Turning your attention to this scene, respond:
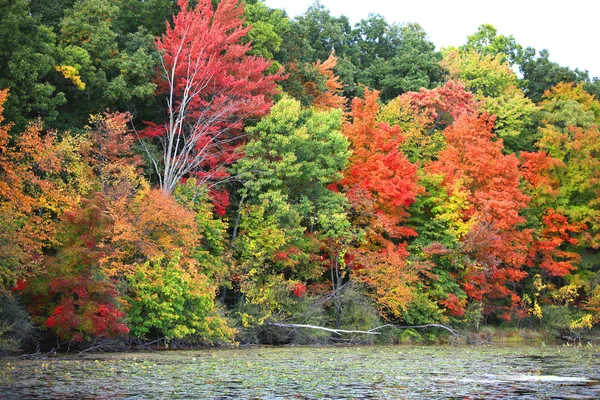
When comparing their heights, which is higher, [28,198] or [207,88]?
[207,88]

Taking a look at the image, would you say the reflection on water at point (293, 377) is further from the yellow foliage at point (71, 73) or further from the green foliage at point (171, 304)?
the yellow foliage at point (71, 73)

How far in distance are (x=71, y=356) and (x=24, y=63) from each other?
13.0m

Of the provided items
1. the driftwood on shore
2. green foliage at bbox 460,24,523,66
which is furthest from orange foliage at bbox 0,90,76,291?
green foliage at bbox 460,24,523,66

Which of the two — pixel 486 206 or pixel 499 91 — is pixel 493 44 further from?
pixel 486 206

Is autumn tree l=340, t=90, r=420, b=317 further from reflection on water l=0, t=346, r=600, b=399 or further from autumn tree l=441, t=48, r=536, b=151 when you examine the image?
autumn tree l=441, t=48, r=536, b=151

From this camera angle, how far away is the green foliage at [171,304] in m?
28.1

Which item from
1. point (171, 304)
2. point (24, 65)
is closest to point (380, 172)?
point (171, 304)

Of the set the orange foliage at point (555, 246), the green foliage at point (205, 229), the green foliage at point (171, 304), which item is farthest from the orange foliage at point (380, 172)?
the green foliage at point (171, 304)

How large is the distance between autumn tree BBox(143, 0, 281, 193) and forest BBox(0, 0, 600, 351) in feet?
0.51

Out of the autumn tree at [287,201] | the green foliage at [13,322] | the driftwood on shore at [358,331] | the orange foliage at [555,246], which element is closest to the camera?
the green foliage at [13,322]

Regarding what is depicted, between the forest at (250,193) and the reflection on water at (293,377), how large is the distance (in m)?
4.15

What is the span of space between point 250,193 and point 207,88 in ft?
18.0

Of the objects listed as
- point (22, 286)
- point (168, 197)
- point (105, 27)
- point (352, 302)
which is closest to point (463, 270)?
point (352, 302)

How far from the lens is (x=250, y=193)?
121ft
